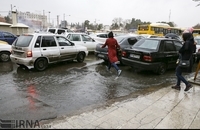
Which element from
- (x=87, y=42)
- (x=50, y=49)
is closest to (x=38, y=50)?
(x=50, y=49)

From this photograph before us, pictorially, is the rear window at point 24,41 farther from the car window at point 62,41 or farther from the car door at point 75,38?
the car door at point 75,38

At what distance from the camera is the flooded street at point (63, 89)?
13.6ft

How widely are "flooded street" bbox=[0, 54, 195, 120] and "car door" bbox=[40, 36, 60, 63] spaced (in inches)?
23.2

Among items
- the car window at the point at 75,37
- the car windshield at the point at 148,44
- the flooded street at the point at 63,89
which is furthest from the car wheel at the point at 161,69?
the car window at the point at 75,37

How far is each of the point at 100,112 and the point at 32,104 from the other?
1.79 m

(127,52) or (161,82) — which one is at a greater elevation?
(127,52)

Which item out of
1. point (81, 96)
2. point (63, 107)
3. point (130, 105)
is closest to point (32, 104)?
point (63, 107)

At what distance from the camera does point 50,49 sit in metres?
8.16

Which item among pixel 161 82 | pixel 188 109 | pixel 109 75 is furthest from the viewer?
pixel 109 75

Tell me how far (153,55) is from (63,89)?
154 inches

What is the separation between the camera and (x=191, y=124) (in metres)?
3.44

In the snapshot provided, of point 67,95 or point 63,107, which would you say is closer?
point 63,107

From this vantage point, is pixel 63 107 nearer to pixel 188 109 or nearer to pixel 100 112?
pixel 100 112

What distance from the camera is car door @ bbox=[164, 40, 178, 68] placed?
7798 millimetres
